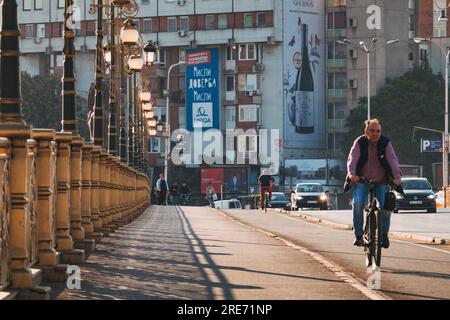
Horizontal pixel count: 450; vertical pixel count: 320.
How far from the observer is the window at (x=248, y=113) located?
122988mm

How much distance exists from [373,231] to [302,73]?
346 ft

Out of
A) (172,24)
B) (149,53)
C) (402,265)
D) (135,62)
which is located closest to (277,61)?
(172,24)

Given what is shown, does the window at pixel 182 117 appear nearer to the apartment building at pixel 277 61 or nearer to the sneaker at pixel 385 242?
the apartment building at pixel 277 61

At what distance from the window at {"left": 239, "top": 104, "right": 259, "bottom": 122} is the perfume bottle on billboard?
157 inches

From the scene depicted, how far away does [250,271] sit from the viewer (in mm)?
15195

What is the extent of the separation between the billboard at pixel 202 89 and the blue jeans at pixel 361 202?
331 feet

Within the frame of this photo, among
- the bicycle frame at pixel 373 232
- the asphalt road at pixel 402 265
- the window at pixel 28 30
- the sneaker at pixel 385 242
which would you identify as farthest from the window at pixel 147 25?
the sneaker at pixel 385 242

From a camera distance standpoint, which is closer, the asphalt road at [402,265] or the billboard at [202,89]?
the asphalt road at [402,265]

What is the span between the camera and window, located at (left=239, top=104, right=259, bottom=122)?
123 metres

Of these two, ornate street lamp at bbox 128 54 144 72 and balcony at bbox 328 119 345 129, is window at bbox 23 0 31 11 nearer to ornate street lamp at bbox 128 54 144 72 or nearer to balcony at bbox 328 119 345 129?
balcony at bbox 328 119 345 129

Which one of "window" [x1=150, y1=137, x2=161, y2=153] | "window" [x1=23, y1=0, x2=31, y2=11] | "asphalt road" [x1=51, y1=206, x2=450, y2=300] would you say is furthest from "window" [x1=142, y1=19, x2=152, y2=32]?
"asphalt road" [x1=51, y1=206, x2=450, y2=300]

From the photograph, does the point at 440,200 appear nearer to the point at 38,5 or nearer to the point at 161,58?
the point at 161,58

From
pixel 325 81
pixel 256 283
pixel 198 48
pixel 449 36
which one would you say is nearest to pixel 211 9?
pixel 198 48
